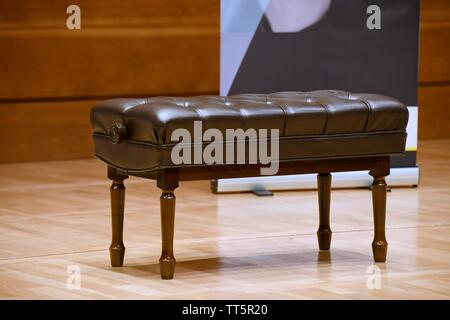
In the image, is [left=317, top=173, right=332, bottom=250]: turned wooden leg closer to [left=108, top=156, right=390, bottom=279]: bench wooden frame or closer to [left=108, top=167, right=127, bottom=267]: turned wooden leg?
[left=108, top=156, right=390, bottom=279]: bench wooden frame

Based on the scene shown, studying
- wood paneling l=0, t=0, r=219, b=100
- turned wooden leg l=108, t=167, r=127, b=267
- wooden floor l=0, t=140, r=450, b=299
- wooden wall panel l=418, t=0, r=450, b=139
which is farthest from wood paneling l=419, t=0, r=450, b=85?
turned wooden leg l=108, t=167, r=127, b=267

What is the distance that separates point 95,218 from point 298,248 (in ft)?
3.95

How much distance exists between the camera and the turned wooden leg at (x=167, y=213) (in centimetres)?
378

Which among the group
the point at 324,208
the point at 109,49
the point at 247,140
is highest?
the point at 109,49

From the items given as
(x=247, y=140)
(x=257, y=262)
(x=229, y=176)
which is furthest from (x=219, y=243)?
(x=247, y=140)

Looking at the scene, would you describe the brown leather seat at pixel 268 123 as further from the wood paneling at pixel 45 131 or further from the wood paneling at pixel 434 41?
the wood paneling at pixel 434 41

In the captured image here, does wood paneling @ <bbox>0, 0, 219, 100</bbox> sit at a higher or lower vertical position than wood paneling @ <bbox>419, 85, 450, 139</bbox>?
higher

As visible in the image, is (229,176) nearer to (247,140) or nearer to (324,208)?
(247,140)

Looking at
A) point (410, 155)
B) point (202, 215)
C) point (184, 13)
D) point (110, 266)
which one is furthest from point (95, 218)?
point (184, 13)

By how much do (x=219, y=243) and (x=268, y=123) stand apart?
959 millimetres

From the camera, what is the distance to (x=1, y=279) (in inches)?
155

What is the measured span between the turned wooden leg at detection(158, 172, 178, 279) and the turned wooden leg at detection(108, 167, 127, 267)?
1.00 feet

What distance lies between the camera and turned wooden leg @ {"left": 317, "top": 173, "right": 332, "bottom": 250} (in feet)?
14.4

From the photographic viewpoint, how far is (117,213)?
411cm
